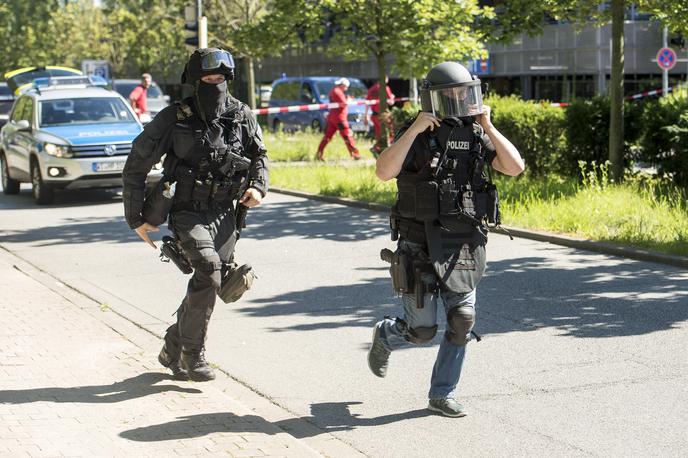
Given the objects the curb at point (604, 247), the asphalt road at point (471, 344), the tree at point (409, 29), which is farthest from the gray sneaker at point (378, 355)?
the tree at point (409, 29)

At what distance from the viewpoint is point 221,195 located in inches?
247

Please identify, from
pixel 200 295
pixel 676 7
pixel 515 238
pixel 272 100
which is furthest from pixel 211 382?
pixel 272 100

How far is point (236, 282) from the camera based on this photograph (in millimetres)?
6367

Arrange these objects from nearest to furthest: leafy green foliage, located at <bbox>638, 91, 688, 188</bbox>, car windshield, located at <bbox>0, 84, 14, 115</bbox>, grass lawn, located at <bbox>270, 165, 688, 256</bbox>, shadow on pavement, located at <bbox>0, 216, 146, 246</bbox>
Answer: grass lawn, located at <bbox>270, 165, 688, 256</bbox> < shadow on pavement, located at <bbox>0, 216, 146, 246</bbox> < leafy green foliage, located at <bbox>638, 91, 688, 188</bbox> < car windshield, located at <bbox>0, 84, 14, 115</bbox>

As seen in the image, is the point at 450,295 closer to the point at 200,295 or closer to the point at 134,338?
the point at 200,295

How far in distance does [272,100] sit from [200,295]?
30.7 meters

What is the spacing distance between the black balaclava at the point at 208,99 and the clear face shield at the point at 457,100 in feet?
4.71

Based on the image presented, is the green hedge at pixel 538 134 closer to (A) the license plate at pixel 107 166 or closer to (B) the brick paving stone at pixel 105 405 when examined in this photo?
(A) the license plate at pixel 107 166

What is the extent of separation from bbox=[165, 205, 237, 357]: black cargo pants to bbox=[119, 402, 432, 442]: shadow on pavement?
0.71 meters

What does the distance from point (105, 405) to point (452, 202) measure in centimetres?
209

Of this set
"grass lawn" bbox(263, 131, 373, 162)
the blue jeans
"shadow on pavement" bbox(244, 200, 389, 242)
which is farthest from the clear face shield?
"grass lawn" bbox(263, 131, 373, 162)

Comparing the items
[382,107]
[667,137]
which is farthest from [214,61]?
→ [382,107]

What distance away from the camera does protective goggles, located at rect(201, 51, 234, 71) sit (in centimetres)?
619

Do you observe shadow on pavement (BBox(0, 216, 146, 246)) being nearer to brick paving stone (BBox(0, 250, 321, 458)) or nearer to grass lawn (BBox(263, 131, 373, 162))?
brick paving stone (BBox(0, 250, 321, 458))
